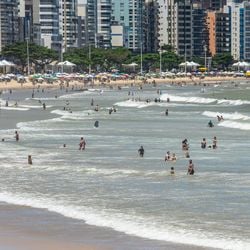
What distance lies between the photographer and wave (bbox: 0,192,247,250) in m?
27.2

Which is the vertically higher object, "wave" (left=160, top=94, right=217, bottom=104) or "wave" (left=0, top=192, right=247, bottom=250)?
"wave" (left=160, top=94, right=217, bottom=104)

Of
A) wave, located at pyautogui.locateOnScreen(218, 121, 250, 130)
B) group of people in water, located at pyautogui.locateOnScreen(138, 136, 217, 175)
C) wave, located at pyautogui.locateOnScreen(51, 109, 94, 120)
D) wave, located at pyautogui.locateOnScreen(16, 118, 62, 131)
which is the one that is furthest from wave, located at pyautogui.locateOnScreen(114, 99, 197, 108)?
group of people in water, located at pyautogui.locateOnScreen(138, 136, 217, 175)

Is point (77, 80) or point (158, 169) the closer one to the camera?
point (158, 169)

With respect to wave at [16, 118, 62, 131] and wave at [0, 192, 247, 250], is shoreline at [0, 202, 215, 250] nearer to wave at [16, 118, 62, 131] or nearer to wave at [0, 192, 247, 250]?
wave at [0, 192, 247, 250]

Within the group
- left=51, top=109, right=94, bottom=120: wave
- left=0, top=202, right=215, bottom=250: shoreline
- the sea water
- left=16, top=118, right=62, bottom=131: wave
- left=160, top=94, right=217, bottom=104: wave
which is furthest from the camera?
left=160, top=94, right=217, bottom=104: wave

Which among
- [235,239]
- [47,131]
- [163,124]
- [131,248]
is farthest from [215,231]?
[163,124]

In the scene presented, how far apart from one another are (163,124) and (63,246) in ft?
153

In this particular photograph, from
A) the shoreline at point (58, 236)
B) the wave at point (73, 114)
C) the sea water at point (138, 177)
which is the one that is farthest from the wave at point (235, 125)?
the shoreline at point (58, 236)

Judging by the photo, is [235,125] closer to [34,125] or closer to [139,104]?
[34,125]

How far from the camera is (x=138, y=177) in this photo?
40438mm

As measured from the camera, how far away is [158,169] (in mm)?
43125

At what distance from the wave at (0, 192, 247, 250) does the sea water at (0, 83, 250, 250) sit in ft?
0.10

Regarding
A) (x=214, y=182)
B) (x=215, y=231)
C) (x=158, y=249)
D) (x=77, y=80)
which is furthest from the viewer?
(x=77, y=80)

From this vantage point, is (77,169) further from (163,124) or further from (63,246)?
(163,124)
